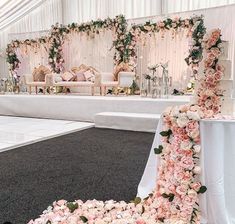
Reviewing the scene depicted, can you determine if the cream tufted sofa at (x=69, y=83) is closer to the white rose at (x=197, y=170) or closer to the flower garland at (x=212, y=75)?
the flower garland at (x=212, y=75)

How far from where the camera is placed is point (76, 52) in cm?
1062

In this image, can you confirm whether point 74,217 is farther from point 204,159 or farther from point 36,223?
point 204,159

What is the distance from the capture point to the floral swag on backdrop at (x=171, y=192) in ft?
4.87

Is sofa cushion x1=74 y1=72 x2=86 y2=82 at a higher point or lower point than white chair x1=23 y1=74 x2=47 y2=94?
higher

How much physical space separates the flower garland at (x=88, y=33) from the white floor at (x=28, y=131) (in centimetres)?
351

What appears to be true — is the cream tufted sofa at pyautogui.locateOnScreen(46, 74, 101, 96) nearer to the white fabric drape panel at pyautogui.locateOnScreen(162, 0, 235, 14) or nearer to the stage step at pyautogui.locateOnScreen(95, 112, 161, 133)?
the stage step at pyautogui.locateOnScreen(95, 112, 161, 133)

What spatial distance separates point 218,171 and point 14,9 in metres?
11.2

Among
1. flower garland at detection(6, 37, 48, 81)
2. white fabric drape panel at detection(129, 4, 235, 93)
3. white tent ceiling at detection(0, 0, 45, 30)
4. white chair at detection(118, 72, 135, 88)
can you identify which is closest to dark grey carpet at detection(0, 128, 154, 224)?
white chair at detection(118, 72, 135, 88)

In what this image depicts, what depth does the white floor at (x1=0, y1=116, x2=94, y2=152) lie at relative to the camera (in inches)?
165

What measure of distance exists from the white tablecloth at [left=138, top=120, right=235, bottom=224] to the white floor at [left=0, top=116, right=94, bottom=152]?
2886 millimetres

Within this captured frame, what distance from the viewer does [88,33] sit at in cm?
976

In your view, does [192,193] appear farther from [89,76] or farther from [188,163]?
[89,76]

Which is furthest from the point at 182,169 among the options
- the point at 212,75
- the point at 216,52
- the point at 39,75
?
the point at 39,75

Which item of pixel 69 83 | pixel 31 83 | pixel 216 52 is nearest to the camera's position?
pixel 216 52
